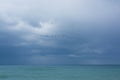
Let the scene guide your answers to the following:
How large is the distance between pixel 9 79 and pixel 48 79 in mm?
7278

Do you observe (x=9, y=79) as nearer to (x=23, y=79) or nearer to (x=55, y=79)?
(x=23, y=79)

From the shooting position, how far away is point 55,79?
42.9 m

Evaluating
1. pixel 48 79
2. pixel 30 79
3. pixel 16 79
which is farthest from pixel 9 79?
pixel 48 79

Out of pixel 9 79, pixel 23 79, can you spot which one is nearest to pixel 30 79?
pixel 23 79

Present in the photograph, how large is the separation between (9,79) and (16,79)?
50.9 inches

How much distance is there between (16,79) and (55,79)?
23.9 ft

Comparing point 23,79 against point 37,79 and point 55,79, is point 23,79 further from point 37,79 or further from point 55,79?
point 55,79

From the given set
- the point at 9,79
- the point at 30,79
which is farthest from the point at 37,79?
the point at 9,79

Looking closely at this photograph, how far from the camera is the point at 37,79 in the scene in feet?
140

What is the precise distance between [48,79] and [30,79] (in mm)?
3433

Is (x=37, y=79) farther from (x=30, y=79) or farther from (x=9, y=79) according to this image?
(x=9, y=79)

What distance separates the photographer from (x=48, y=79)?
43125 millimetres

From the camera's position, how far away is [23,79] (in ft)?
137

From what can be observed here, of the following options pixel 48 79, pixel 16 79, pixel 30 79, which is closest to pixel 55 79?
Result: pixel 48 79
